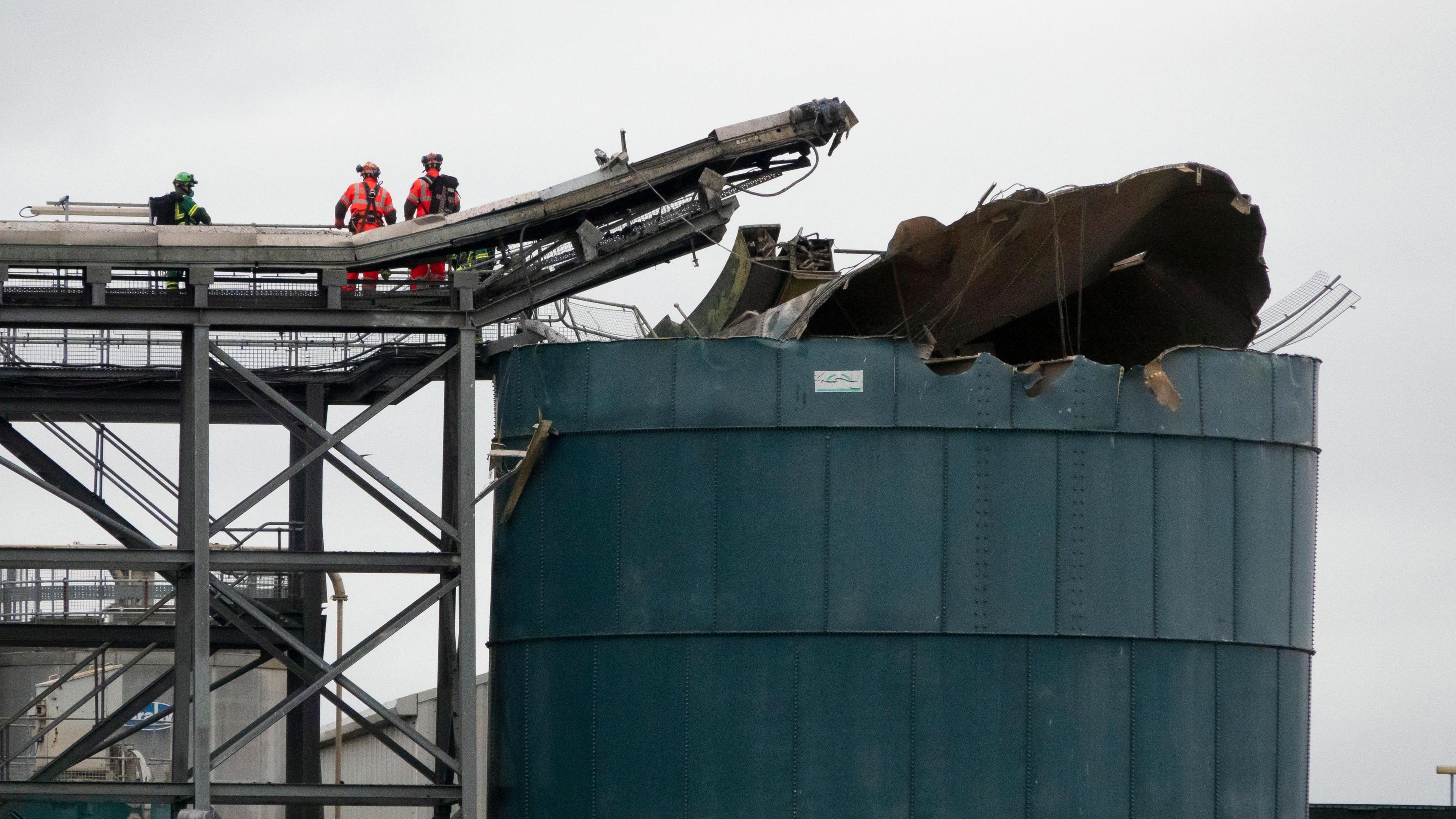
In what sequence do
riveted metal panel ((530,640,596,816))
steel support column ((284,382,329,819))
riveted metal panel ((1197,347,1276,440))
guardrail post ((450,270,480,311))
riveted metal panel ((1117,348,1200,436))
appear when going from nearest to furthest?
riveted metal panel ((1117,348,1200,436)) → riveted metal panel ((530,640,596,816)) → riveted metal panel ((1197,347,1276,440)) → guardrail post ((450,270,480,311)) → steel support column ((284,382,329,819))

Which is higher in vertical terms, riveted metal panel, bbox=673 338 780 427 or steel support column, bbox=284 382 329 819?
riveted metal panel, bbox=673 338 780 427

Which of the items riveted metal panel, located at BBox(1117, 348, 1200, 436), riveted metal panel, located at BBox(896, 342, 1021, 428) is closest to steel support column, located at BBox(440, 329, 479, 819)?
riveted metal panel, located at BBox(896, 342, 1021, 428)

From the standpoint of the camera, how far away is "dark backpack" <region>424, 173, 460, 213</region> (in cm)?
3472

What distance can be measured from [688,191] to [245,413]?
30.5 ft

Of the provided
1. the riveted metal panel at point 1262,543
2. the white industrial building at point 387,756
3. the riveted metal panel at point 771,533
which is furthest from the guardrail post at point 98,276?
the white industrial building at point 387,756

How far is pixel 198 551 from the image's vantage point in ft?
98.0

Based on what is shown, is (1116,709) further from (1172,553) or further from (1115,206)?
(1115,206)

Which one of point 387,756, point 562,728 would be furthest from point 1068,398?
point 387,756

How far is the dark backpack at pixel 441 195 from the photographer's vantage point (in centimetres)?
3472

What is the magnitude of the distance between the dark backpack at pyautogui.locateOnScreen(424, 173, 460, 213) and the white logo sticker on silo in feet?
26.3

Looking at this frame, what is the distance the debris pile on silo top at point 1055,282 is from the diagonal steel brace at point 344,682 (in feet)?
25.0

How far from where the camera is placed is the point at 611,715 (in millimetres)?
30281

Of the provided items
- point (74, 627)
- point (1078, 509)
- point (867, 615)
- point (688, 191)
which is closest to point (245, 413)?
point (74, 627)

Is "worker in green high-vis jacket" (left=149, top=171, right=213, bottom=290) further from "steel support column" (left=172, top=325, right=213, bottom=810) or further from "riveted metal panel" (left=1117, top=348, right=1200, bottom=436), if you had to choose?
"riveted metal panel" (left=1117, top=348, right=1200, bottom=436)
